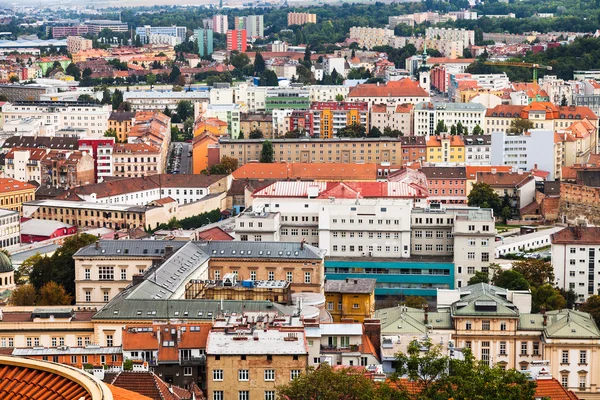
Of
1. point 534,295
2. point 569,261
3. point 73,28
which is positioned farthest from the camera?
point 73,28

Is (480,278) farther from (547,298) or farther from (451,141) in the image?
(451,141)

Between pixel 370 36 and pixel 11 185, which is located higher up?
pixel 370 36

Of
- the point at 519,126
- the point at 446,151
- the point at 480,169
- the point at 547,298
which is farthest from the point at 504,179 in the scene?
the point at 547,298

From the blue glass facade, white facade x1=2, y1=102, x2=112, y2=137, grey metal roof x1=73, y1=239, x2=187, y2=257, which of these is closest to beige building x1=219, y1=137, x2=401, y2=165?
white facade x1=2, y1=102, x2=112, y2=137

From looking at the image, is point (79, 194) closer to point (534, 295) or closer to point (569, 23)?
point (534, 295)

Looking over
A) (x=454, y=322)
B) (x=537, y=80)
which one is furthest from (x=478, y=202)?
(x=537, y=80)

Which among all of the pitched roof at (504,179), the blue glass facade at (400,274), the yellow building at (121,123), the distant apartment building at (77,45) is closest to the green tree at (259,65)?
the distant apartment building at (77,45)
